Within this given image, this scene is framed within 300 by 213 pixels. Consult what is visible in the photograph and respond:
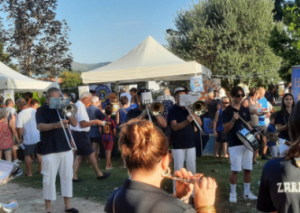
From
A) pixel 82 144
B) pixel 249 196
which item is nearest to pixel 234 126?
pixel 249 196

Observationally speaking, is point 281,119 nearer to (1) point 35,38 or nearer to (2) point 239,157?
(2) point 239,157

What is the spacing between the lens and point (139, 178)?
1.91m

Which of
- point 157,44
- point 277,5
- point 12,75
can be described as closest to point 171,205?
point 157,44

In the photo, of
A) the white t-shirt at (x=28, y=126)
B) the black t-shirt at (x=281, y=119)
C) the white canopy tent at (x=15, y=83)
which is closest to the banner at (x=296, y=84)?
the black t-shirt at (x=281, y=119)

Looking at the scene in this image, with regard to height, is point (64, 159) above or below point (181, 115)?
below

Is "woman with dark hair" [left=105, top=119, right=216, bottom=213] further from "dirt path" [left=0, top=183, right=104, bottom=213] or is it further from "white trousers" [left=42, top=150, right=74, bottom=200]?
"dirt path" [left=0, top=183, right=104, bottom=213]

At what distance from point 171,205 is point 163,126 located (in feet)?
13.9

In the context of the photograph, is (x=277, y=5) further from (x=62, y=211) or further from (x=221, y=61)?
(x=62, y=211)

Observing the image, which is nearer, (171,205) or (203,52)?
(171,205)

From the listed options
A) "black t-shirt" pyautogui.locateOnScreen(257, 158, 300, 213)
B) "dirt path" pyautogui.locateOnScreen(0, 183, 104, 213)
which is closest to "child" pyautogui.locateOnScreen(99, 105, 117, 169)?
"dirt path" pyautogui.locateOnScreen(0, 183, 104, 213)

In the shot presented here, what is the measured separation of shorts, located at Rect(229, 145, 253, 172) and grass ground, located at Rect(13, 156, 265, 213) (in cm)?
62

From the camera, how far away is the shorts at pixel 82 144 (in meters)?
7.61

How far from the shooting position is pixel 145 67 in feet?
38.3

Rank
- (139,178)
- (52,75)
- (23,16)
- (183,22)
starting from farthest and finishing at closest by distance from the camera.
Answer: (183,22) < (52,75) < (23,16) < (139,178)
